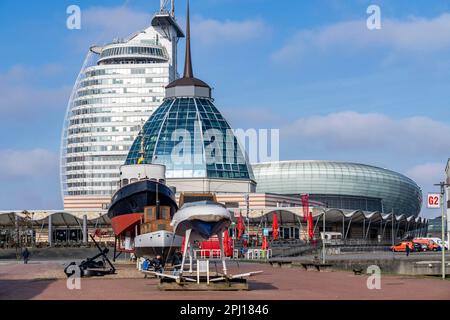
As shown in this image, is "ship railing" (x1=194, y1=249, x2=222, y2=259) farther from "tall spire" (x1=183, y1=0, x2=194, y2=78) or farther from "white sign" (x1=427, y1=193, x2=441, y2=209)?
"tall spire" (x1=183, y1=0, x2=194, y2=78)

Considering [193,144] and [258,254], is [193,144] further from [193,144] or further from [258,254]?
[258,254]

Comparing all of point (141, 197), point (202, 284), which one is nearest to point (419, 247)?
point (141, 197)

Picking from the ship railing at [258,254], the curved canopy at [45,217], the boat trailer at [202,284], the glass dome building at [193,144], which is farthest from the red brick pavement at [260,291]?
the glass dome building at [193,144]

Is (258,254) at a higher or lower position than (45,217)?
lower

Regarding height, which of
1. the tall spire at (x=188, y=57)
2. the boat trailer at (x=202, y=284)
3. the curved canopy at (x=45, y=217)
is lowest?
the boat trailer at (x=202, y=284)

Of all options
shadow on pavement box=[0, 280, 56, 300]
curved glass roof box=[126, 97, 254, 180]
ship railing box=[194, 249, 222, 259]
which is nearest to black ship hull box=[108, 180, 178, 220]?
ship railing box=[194, 249, 222, 259]

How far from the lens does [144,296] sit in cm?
2981

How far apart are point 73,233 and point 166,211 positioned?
9696 cm

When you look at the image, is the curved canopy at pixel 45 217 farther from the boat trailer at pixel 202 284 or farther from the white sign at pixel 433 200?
the boat trailer at pixel 202 284

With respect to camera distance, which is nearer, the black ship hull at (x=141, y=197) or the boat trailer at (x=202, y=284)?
the boat trailer at (x=202, y=284)

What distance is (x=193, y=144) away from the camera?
162 m

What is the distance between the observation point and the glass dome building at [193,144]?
6265 inches

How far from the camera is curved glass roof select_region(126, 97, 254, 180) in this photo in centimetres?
15975

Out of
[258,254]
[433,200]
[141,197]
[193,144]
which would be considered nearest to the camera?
[433,200]
